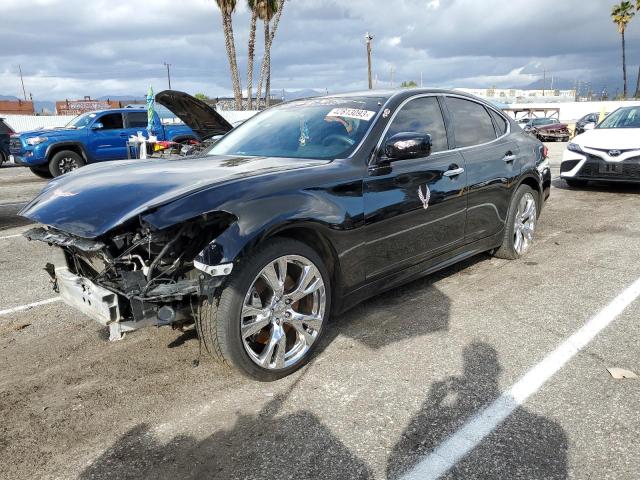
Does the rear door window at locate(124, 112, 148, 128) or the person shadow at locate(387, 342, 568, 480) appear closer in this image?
the person shadow at locate(387, 342, 568, 480)

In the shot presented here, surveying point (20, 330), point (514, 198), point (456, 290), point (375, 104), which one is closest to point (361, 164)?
point (375, 104)

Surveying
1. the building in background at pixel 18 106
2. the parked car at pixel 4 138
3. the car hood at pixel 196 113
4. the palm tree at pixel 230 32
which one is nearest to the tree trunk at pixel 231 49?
the palm tree at pixel 230 32

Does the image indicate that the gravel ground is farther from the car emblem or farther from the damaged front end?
the car emblem

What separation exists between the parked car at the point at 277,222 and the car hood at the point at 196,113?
3870 mm

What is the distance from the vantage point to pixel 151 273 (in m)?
2.67

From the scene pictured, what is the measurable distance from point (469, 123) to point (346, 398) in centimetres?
284

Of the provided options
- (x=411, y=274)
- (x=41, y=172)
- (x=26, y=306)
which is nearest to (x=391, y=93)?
(x=411, y=274)

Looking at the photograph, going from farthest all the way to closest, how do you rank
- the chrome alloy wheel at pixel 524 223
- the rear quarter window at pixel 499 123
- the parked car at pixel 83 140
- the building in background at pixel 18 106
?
1. the building in background at pixel 18 106
2. the parked car at pixel 83 140
3. the chrome alloy wheel at pixel 524 223
4. the rear quarter window at pixel 499 123

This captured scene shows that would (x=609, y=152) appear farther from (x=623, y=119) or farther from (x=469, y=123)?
(x=469, y=123)

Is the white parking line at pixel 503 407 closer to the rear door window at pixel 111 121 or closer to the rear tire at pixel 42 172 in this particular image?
the rear door window at pixel 111 121

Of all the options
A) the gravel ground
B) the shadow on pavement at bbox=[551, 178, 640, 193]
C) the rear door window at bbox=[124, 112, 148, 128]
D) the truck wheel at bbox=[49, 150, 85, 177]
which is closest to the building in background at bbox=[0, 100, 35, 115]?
the rear door window at bbox=[124, 112, 148, 128]

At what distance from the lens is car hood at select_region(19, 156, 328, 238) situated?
2684 mm

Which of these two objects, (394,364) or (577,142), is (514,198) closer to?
(394,364)

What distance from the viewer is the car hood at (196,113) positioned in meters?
8.18
